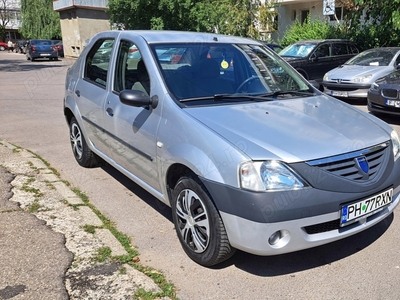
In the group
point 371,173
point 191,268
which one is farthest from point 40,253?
point 371,173

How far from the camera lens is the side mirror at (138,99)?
3.41m

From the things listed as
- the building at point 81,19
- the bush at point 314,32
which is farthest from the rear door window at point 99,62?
the building at point 81,19

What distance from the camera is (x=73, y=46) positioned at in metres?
35.6

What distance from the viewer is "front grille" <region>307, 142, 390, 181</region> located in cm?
275

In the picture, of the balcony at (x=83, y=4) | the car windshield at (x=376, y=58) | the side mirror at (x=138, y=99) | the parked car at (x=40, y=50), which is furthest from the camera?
the balcony at (x=83, y=4)

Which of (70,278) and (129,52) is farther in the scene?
(129,52)

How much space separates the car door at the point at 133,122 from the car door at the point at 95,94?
192mm

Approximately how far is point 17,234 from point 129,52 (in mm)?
2041

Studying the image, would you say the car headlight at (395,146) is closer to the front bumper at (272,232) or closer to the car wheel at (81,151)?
the front bumper at (272,232)

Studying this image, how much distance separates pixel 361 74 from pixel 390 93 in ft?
9.16

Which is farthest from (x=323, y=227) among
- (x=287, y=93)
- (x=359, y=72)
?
(x=359, y=72)

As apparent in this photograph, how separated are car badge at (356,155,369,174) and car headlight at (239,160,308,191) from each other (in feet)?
1.65

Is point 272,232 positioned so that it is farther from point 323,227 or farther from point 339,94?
point 339,94

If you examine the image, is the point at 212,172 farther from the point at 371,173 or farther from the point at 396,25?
the point at 396,25
